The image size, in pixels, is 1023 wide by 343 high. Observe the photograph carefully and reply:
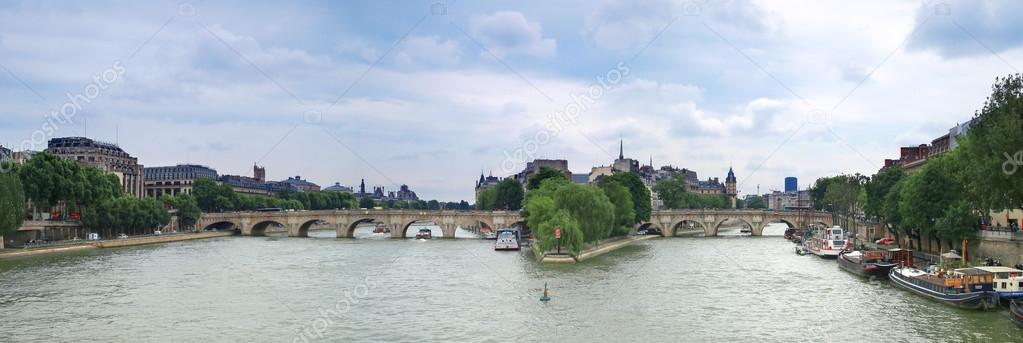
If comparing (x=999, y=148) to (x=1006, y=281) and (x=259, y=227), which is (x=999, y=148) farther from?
(x=259, y=227)

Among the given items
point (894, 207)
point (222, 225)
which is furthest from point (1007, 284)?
point (222, 225)

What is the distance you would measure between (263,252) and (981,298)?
70.4 m

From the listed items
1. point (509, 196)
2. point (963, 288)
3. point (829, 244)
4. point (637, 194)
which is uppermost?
point (509, 196)

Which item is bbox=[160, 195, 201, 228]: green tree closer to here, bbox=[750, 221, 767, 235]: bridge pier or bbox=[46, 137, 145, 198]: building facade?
bbox=[46, 137, 145, 198]: building facade

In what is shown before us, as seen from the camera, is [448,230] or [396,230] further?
[396,230]

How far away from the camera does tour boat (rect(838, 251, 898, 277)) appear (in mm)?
61375

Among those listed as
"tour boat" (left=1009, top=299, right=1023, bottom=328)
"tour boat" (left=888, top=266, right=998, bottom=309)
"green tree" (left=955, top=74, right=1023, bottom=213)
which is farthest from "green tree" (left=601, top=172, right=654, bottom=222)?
"tour boat" (left=1009, top=299, right=1023, bottom=328)

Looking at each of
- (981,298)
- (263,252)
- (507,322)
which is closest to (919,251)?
(981,298)

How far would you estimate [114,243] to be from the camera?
330 feet

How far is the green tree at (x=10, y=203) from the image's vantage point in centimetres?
7644

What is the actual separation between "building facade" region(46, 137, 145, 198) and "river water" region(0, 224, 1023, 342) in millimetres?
101499

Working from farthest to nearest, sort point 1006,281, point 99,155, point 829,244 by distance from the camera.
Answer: point 99,155
point 829,244
point 1006,281

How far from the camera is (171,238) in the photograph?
Result: 118m

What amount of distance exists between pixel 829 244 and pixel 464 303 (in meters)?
48.3
